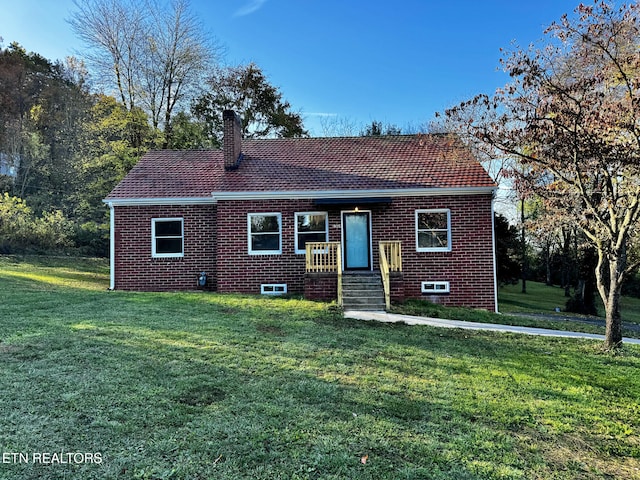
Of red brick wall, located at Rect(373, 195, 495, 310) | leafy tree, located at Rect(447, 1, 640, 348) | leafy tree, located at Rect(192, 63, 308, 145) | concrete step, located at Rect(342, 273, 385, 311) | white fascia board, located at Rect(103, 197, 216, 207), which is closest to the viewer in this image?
leafy tree, located at Rect(447, 1, 640, 348)

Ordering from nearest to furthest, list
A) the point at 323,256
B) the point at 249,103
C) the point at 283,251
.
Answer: the point at 323,256
the point at 283,251
the point at 249,103

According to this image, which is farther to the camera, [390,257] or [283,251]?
[283,251]

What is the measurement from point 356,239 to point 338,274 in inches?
81.4

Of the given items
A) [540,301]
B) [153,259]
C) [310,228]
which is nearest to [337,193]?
[310,228]

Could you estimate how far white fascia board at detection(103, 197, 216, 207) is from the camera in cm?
1312

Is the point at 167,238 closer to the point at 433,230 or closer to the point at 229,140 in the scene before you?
the point at 229,140

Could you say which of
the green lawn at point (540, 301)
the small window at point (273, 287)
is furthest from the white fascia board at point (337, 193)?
the green lawn at point (540, 301)

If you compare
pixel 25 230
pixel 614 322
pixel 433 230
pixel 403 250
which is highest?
pixel 25 230

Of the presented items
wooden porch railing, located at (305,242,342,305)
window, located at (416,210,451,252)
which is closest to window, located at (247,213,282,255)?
wooden porch railing, located at (305,242,342,305)

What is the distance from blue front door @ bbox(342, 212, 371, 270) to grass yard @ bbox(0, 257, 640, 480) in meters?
5.28

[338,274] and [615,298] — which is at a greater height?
[338,274]

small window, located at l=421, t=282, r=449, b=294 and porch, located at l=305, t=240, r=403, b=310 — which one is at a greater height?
porch, located at l=305, t=240, r=403, b=310

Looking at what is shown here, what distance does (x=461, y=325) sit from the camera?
9.12 meters

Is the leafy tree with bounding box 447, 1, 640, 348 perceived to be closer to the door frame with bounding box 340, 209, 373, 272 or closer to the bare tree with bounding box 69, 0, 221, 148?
the door frame with bounding box 340, 209, 373, 272
